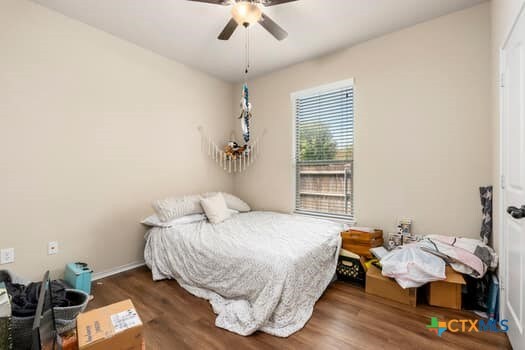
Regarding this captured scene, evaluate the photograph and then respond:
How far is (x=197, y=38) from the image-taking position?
273 centimetres

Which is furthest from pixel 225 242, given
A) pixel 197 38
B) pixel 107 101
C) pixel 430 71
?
pixel 430 71

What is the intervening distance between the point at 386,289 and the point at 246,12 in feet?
8.64

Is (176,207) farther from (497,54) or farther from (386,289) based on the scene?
(497,54)

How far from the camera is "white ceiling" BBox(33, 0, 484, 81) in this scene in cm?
219

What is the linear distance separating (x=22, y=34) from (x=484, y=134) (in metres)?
4.29

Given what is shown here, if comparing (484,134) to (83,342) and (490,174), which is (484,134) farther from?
(83,342)

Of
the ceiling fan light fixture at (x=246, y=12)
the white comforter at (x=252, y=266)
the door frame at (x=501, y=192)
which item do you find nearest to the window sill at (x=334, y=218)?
the white comforter at (x=252, y=266)

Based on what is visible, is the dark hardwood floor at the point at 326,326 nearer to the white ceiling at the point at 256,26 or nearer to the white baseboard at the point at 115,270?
the white baseboard at the point at 115,270

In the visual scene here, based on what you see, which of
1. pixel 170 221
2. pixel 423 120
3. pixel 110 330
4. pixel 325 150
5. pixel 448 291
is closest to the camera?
pixel 110 330

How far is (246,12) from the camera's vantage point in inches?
71.6

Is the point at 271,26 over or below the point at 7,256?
over

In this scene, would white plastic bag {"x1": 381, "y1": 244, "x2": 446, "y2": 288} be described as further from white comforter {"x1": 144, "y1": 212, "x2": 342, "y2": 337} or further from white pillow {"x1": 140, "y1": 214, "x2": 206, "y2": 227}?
white pillow {"x1": 140, "y1": 214, "x2": 206, "y2": 227}

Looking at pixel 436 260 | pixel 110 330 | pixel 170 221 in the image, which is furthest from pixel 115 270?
pixel 436 260

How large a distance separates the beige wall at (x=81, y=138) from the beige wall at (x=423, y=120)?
2.22 metres
